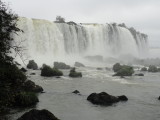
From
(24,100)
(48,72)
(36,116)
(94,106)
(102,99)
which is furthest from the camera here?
(48,72)

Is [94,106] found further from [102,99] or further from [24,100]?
[24,100]

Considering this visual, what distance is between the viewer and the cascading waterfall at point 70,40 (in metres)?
67.8

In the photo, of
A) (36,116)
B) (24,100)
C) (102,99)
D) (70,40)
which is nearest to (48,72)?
(102,99)

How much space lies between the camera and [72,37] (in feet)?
252

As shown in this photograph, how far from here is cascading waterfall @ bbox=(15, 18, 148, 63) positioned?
222ft

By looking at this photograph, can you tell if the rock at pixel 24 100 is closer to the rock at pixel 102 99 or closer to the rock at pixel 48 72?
the rock at pixel 102 99

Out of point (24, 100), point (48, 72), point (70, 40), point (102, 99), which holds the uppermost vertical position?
point (70, 40)

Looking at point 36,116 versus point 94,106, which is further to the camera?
point 94,106

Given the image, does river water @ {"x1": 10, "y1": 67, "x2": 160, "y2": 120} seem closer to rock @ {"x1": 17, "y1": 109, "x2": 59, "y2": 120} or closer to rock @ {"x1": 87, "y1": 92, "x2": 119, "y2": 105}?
rock @ {"x1": 87, "y1": 92, "x2": 119, "y2": 105}

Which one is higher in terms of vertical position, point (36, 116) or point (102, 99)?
point (102, 99)

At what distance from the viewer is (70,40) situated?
76625 millimetres

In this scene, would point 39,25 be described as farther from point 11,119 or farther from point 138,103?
point 11,119

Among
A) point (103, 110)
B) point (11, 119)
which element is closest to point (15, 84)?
point (11, 119)

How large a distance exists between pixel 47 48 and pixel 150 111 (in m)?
48.1
